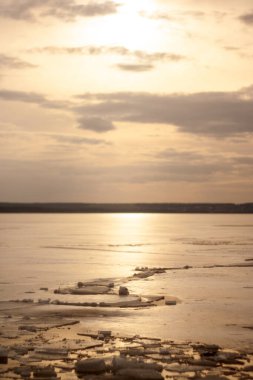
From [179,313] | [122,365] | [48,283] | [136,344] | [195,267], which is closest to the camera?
[122,365]

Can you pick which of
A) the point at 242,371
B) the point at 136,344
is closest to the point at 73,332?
the point at 136,344

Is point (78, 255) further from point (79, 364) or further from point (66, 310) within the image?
point (79, 364)

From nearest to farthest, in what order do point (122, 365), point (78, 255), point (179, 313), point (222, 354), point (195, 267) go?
1. point (122, 365)
2. point (222, 354)
3. point (179, 313)
4. point (195, 267)
5. point (78, 255)

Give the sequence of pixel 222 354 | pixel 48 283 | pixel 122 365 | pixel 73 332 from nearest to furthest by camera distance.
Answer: pixel 122 365, pixel 222 354, pixel 73 332, pixel 48 283

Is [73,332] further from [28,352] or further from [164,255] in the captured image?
[164,255]

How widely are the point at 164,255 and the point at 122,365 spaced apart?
2684cm

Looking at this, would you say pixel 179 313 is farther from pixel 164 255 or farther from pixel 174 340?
pixel 164 255

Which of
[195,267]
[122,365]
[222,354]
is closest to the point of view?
[122,365]

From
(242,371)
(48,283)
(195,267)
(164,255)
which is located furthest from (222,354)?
(164,255)

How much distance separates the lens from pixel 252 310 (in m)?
16.1

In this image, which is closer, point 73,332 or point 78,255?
point 73,332

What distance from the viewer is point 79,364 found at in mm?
9898

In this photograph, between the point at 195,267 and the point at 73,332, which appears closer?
the point at 73,332

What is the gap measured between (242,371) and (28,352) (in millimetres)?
3676
